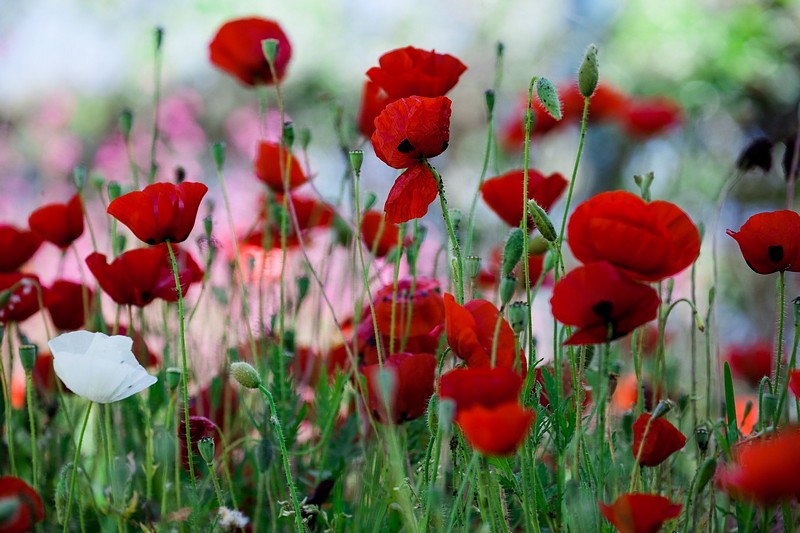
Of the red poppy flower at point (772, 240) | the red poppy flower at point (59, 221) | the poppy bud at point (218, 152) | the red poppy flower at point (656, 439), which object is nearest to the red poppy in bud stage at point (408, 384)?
the red poppy flower at point (656, 439)

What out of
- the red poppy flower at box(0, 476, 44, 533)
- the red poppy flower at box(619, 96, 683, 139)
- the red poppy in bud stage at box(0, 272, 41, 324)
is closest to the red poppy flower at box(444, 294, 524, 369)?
the red poppy flower at box(0, 476, 44, 533)

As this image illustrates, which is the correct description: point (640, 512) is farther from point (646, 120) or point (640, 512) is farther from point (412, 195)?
point (646, 120)

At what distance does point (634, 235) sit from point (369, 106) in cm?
65

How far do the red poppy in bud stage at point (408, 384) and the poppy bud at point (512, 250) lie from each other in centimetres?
11

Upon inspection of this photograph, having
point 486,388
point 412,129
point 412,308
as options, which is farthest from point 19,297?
point 486,388

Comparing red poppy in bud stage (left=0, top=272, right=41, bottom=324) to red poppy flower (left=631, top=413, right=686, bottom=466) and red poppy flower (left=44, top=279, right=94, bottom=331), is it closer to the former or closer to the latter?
red poppy flower (left=44, top=279, right=94, bottom=331)

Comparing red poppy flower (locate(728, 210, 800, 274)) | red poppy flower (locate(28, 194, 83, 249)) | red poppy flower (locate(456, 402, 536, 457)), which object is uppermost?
red poppy flower (locate(28, 194, 83, 249))

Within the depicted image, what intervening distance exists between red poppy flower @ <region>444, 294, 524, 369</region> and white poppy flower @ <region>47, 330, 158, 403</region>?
0.84 ft

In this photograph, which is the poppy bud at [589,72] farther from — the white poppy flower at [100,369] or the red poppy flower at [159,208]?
the white poppy flower at [100,369]

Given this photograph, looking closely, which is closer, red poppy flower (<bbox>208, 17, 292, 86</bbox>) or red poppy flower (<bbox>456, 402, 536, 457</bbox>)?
red poppy flower (<bbox>456, 402, 536, 457</bbox>)

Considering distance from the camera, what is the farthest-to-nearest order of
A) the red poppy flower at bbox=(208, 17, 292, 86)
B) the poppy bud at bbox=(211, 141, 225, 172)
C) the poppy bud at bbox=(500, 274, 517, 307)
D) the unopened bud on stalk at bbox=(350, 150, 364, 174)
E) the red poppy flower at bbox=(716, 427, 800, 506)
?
1. the red poppy flower at bbox=(208, 17, 292, 86)
2. the poppy bud at bbox=(211, 141, 225, 172)
3. the unopened bud on stalk at bbox=(350, 150, 364, 174)
4. the poppy bud at bbox=(500, 274, 517, 307)
5. the red poppy flower at bbox=(716, 427, 800, 506)

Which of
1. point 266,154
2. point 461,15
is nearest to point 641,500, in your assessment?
point 266,154

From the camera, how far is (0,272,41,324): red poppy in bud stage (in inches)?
41.8

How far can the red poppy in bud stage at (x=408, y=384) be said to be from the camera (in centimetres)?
80
